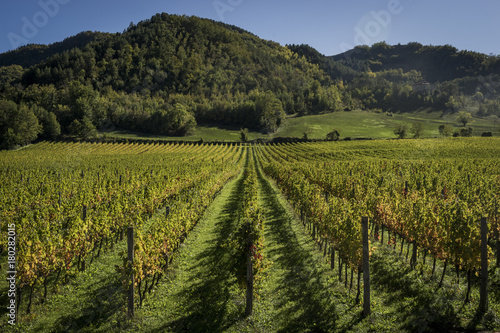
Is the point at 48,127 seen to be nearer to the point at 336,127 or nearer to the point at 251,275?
the point at 251,275

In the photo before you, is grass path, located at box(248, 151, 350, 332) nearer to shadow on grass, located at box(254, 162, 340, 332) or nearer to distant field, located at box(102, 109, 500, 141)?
shadow on grass, located at box(254, 162, 340, 332)

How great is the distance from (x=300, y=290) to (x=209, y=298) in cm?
352

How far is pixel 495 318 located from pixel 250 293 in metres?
7.99

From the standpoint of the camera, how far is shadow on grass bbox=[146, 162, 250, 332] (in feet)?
27.4

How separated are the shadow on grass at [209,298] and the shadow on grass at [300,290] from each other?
1.66 m

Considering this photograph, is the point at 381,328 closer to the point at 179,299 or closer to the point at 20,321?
the point at 179,299

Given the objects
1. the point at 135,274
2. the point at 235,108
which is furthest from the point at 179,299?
the point at 235,108

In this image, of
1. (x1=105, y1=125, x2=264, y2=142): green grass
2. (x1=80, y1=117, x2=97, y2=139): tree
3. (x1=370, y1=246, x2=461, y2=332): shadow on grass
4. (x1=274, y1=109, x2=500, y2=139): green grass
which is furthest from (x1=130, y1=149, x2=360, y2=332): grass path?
(x1=274, y1=109, x2=500, y2=139): green grass

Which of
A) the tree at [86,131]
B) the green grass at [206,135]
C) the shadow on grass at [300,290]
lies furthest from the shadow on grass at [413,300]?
the tree at [86,131]

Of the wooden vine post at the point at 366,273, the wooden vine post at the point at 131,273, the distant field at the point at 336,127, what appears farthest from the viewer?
the distant field at the point at 336,127

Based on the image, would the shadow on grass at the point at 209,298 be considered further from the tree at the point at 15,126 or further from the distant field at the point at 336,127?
the distant field at the point at 336,127

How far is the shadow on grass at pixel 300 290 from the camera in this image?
8.54 meters

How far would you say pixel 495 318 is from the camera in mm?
8594

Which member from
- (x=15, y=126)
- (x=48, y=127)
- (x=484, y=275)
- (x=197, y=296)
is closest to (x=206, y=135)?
(x=48, y=127)
